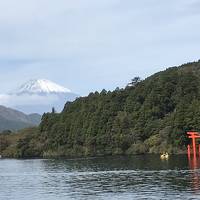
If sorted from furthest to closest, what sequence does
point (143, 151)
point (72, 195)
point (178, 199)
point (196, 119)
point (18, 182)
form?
point (143, 151)
point (196, 119)
point (18, 182)
point (72, 195)
point (178, 199)

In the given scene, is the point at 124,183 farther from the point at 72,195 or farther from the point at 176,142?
the point at 176,142

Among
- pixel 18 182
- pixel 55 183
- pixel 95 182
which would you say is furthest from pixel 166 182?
pixel 18 182

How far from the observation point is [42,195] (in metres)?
70.1

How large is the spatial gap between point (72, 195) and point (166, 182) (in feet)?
51.1

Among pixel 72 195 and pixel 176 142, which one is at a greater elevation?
pixel 176 142

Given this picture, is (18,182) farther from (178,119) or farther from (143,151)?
(143,151)

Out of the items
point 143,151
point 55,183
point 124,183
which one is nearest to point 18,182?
point 55,183

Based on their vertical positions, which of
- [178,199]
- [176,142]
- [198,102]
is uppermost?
[198,102]

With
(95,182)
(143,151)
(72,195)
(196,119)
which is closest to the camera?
(72,195)

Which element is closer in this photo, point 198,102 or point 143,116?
point 198,102

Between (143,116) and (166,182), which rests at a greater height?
(143,116)

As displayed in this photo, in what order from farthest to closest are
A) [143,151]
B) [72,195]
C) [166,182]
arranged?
1. [143,151]
2. [166,182]
3. [72,195]

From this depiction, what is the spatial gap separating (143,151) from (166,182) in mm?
Answer: 109989

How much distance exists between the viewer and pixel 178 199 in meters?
59.7
